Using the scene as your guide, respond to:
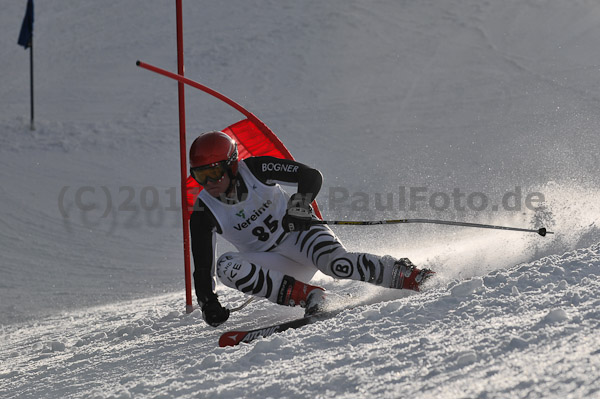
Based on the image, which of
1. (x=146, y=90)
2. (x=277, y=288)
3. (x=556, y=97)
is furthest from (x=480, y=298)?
(x=146, y=90)

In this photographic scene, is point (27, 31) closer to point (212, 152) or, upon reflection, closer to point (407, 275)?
point (212, 152)

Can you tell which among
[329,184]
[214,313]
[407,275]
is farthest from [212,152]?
[329,184]

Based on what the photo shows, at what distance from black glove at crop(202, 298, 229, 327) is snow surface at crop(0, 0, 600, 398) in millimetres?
97

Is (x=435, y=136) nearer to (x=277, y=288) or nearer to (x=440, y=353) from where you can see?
(x=277, y=288)

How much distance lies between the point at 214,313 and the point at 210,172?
30.3 inches

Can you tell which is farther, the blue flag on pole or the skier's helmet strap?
the blue flag on pole

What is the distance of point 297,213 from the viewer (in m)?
3.77

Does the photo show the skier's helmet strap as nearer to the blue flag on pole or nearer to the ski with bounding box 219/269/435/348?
the ski with bounding box 219/269/435/348

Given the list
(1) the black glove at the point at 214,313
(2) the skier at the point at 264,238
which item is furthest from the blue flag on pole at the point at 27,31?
(1) the black glove at the point at 214,313

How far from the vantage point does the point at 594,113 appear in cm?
1080

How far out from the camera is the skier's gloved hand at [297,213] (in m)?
3.77

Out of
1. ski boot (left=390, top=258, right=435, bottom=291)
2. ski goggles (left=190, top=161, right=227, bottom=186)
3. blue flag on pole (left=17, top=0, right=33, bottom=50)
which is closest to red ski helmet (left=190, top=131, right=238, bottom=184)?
ski goggles (left=190, top=161, right=227, bottom=186)

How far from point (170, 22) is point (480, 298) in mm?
14727

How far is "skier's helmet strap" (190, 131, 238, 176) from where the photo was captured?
3668mm
